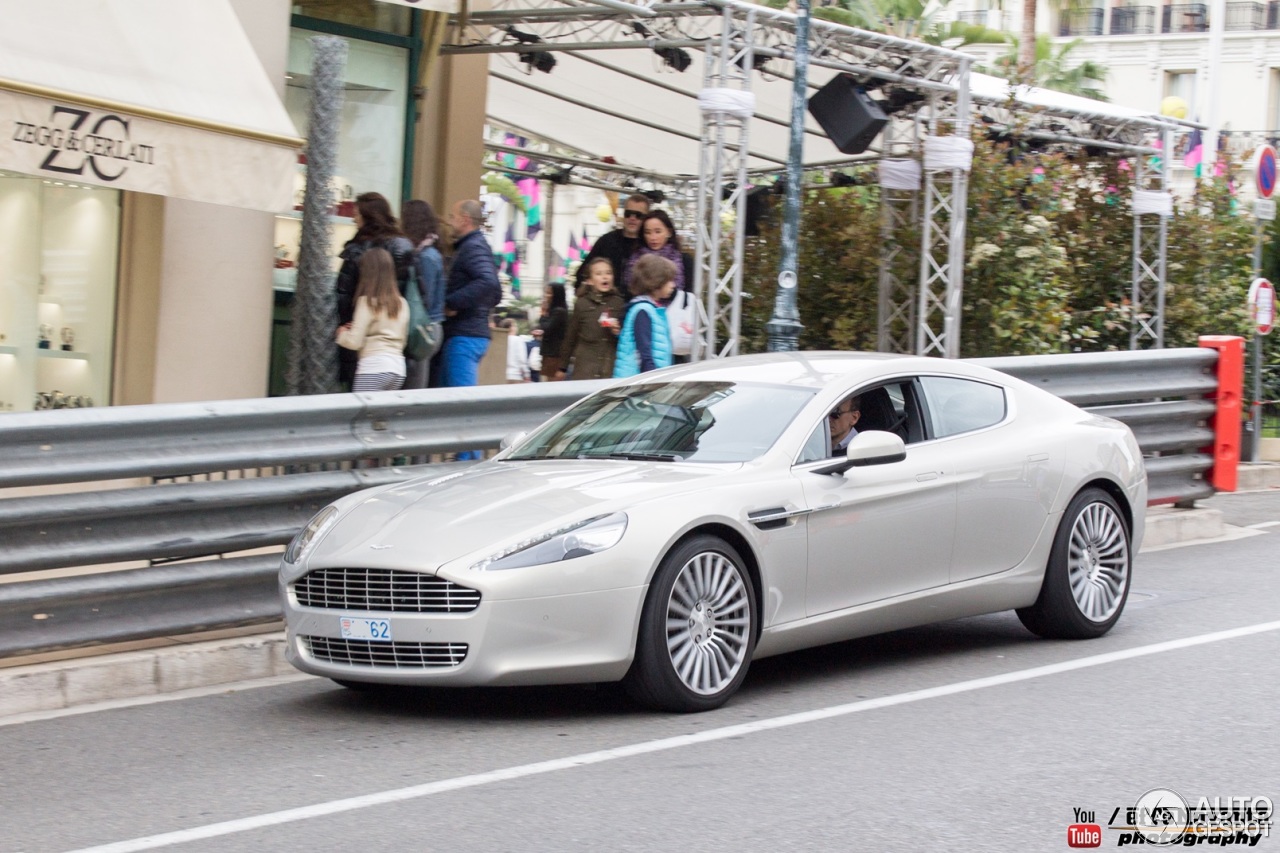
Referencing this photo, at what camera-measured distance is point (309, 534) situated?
272 inches

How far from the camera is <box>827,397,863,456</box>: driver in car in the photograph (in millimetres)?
7332

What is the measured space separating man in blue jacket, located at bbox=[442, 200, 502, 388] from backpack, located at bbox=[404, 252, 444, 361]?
28.2 inches

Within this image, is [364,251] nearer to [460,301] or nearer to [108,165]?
[460,301]

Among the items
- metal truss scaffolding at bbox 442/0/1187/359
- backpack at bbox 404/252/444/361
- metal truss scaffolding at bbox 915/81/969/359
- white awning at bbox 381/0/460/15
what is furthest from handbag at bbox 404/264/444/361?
metal truss scaffolding at bbox 915/81/969/359

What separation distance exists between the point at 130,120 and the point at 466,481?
3.72 meters

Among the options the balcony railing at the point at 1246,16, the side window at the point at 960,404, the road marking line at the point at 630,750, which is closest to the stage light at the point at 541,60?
the side window at the point at 960,404

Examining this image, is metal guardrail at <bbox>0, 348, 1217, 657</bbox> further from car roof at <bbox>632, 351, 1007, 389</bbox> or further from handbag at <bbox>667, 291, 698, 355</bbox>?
handbag at <bbox>667, 291, 698, 355</bbox>

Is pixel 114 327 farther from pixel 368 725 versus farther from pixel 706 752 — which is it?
pixel 706 752

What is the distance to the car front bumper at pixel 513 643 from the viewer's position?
615 centimetres

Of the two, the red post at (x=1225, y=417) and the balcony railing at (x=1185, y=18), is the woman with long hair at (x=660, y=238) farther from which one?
the balcony railing at (x=1185, y=18)

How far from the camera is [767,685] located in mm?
7219

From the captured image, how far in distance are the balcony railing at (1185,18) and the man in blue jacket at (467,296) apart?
45001 millimetres

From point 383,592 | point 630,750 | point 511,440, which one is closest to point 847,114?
point 511,440

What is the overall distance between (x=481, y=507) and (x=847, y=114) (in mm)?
10254
